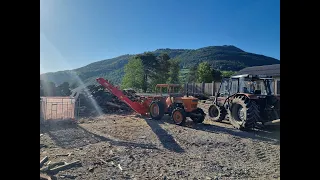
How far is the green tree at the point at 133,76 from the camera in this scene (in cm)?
2221

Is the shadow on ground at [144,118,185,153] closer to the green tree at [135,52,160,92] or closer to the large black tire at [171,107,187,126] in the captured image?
the large black tire at [171,107,187,126]

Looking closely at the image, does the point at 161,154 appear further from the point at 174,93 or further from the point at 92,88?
the point at 92,88

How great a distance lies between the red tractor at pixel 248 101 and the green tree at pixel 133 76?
49.6ft

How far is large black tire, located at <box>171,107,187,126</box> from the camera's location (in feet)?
24.0

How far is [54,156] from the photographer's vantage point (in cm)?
423

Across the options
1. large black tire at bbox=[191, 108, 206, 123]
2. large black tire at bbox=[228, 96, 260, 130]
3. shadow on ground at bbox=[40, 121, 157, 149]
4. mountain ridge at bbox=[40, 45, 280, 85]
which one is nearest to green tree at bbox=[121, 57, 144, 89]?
mountain ridge at bbox=[40, 45, 280, 85]

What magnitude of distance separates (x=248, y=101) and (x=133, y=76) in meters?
17.2

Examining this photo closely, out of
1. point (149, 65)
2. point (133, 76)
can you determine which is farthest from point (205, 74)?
point (133, 76)

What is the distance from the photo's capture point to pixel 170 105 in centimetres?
822

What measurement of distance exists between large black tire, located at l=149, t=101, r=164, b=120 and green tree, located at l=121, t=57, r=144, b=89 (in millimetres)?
13296

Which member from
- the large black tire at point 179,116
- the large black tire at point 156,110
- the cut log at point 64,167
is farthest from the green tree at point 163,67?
the cut log at point 64,167
